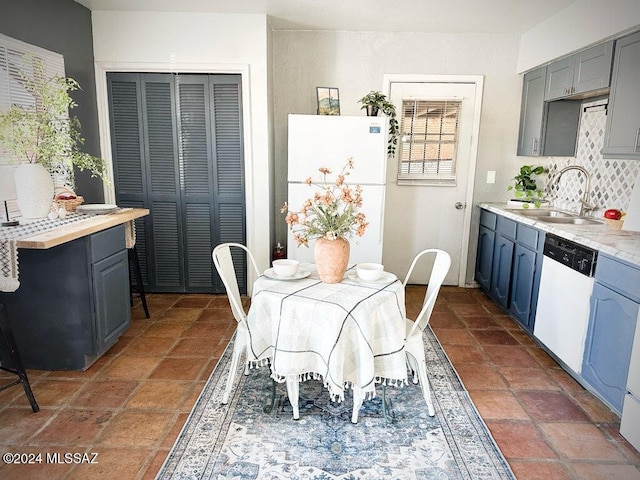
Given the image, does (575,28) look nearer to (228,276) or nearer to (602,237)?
(602,237)

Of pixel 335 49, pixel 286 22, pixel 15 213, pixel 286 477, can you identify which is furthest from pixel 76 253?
pixel 335 49

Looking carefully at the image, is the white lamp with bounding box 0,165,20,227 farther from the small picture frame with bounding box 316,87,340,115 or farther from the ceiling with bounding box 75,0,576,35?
the small picture frame with bounding box 316,87,340,115

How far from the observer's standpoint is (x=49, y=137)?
105 inches

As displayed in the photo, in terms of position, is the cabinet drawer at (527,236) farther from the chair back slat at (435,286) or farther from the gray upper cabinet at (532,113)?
→ the chair back slat at (435,286)

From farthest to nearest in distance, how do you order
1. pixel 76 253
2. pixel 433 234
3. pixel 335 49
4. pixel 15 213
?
pixel 433 234, pixel 335 49, pixel 15 213, pixel 76 253

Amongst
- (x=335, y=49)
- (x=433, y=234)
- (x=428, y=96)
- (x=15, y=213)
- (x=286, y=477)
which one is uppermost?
(x=335, y=49)

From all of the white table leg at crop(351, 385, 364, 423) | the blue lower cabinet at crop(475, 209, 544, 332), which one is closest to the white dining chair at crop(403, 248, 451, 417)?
the white table leg at crop(351, 385, 364, 423)

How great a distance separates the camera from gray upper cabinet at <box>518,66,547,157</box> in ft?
12.4

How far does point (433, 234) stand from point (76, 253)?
10.6ft

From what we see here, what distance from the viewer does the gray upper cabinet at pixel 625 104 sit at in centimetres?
254

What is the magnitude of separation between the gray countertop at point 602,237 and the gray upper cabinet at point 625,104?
475mm

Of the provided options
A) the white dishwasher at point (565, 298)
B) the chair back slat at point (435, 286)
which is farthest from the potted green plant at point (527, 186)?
the chair back slat at point (435, 286)

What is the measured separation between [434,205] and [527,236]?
1.26m

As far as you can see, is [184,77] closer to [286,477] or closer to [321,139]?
[321,139]
